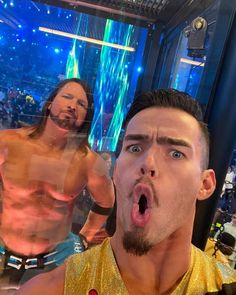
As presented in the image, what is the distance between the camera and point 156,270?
73 centimetres

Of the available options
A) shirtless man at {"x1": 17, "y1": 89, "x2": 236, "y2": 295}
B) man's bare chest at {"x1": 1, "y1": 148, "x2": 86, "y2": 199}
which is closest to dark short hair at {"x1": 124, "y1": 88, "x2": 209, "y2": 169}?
shirtless man at {"x1": 17, "y1": 89, "x2": 236, "y2": 295}

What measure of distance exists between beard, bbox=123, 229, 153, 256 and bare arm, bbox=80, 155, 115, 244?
85 centimetres

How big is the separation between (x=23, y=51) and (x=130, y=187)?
91 centimetres

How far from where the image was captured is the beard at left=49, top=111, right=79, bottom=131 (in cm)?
136

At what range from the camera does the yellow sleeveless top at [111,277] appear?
0.70m

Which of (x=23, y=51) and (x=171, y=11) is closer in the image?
(x=23, y=51)

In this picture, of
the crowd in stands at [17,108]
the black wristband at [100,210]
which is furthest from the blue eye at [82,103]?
the black wristband at [100,210]

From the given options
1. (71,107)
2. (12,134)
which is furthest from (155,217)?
(12,134)

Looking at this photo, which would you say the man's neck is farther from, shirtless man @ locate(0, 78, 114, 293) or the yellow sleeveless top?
shirtless man @ locate(0, 78, 114, 293)

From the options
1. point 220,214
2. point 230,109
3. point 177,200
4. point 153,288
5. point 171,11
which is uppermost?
point 171,11

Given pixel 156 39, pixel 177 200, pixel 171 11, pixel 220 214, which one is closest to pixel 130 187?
pixel 177 200

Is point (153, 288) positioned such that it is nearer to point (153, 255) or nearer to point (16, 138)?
point (153, 255)

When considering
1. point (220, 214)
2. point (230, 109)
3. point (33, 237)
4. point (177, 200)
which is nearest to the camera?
point (177, 200)

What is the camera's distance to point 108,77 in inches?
57.1
